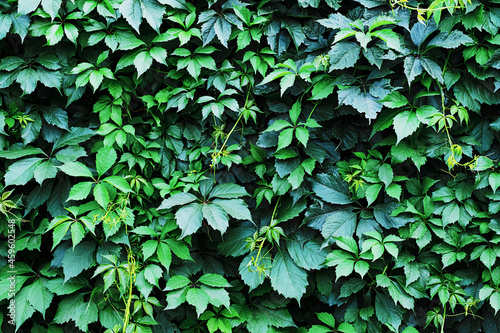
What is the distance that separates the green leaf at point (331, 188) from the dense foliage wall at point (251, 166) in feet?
0.04

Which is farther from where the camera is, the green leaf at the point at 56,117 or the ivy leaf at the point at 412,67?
the green leaf at the point at 56,117

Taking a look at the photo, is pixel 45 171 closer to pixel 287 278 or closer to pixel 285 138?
pixel 285 138

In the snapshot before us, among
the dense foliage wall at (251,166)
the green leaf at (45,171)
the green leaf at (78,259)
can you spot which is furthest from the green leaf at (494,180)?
the green leaf at (45,171)

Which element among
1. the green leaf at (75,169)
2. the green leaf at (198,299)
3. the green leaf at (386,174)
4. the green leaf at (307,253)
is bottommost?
the green leaf at (198,299)

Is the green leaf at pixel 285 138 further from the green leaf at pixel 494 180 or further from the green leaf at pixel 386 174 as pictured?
the green leaf at pixel 494 180

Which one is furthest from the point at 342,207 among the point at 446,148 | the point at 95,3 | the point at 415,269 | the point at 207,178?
the point at 95,3

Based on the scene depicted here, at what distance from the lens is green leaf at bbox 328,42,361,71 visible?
184 centimetres

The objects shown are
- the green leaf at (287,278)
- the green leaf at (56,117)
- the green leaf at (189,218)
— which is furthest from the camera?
the green leaf at (56,117)

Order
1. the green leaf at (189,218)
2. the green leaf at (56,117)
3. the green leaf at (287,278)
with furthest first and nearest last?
the green leaf at (56,117) → the green leaf at (287,278) → the green leaf at (189,218)

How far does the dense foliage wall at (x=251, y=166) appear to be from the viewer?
186 centimetres

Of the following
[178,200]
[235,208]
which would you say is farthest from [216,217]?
[178,200]

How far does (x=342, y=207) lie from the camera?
1997mm

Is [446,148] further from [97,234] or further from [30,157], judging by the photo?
[30,157]

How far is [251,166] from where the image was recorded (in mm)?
2084
